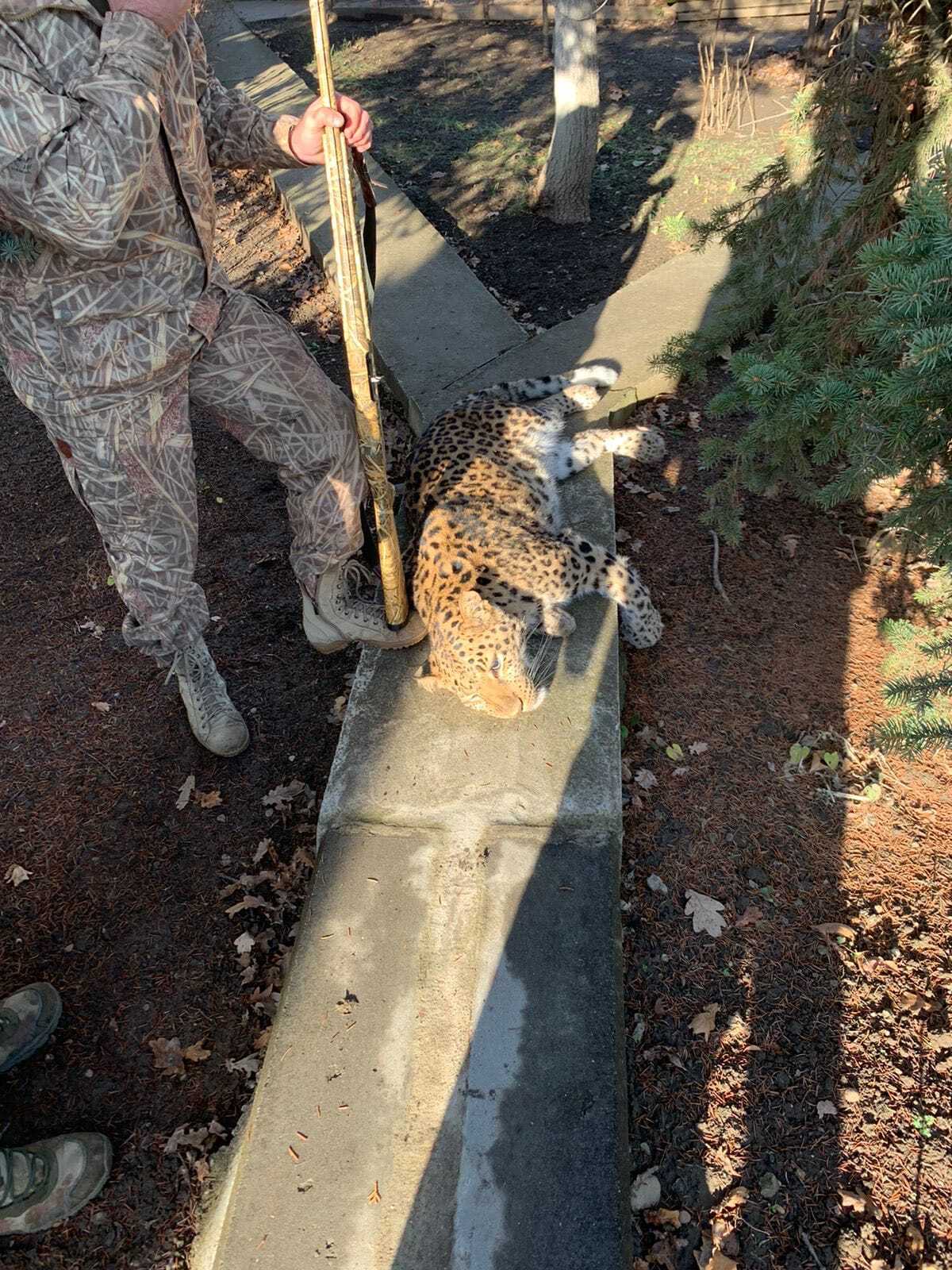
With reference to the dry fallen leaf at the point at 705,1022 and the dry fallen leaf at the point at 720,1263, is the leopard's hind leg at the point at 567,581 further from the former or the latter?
the dry fallen leaf at the point at 720,1263

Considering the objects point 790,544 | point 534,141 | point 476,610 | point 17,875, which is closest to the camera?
point 476,610

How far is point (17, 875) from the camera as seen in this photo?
12.6 feet

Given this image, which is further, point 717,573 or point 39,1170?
point 717,573

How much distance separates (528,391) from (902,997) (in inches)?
153

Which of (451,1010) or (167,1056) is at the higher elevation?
(451,1010)

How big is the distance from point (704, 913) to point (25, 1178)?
2542mm

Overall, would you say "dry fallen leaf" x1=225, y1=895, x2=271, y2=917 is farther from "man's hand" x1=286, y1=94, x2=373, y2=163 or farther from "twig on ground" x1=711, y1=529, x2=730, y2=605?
"man's hand" x1=286, y1=94, x2=373, y2=163

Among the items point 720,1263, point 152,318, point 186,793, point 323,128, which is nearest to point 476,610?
point 152,318

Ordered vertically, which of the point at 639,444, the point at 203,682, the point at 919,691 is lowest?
the point at 203,682

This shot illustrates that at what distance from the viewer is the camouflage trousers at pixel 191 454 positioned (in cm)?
320

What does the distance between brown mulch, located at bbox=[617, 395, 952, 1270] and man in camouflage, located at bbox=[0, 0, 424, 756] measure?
4.90 ft

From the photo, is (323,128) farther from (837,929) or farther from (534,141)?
(534,141)

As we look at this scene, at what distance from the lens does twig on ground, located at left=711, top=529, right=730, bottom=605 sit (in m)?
4.50

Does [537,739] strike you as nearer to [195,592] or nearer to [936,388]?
[195,592]
